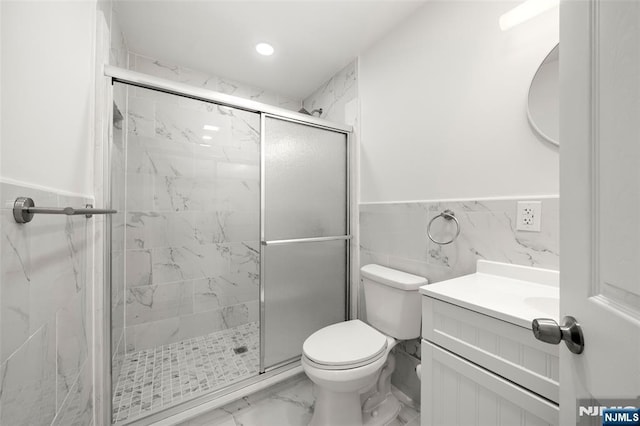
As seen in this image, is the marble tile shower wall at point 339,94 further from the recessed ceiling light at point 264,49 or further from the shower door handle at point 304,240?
the shower door handle at point 304,240

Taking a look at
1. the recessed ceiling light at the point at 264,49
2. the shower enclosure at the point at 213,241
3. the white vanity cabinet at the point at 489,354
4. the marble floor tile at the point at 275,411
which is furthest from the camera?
the recessed ceiling light at the point at 264,49

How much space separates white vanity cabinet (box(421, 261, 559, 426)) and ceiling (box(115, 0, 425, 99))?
1593 millimetres

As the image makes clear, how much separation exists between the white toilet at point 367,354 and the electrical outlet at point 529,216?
51 centimetres

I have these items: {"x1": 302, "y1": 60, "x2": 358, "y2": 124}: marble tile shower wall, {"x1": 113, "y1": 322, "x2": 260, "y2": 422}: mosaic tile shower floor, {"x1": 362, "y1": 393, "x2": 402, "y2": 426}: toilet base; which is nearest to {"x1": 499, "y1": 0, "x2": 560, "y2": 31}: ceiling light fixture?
{"x1": 302, "y1": 60, "x2": 358, "y2": 124}: marble tile shower wall

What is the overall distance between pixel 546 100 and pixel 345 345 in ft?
4.55

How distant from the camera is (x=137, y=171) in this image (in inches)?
73.3

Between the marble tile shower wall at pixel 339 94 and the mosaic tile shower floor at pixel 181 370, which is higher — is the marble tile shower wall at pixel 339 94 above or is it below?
above

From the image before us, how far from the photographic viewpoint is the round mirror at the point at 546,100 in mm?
937

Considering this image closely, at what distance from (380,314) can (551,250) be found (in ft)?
2.76

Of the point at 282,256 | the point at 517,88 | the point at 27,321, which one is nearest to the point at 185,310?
the point at 282,256

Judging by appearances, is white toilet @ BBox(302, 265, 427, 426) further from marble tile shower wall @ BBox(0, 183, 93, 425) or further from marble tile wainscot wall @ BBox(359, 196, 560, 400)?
marble tile shower wall @ BBox(0, 183, 93, 425)

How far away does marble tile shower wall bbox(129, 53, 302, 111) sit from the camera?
188 centimetres

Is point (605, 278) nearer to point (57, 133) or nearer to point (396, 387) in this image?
point (57, 133)

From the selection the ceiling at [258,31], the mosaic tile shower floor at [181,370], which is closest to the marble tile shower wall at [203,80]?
the ceiling at [258,31]
